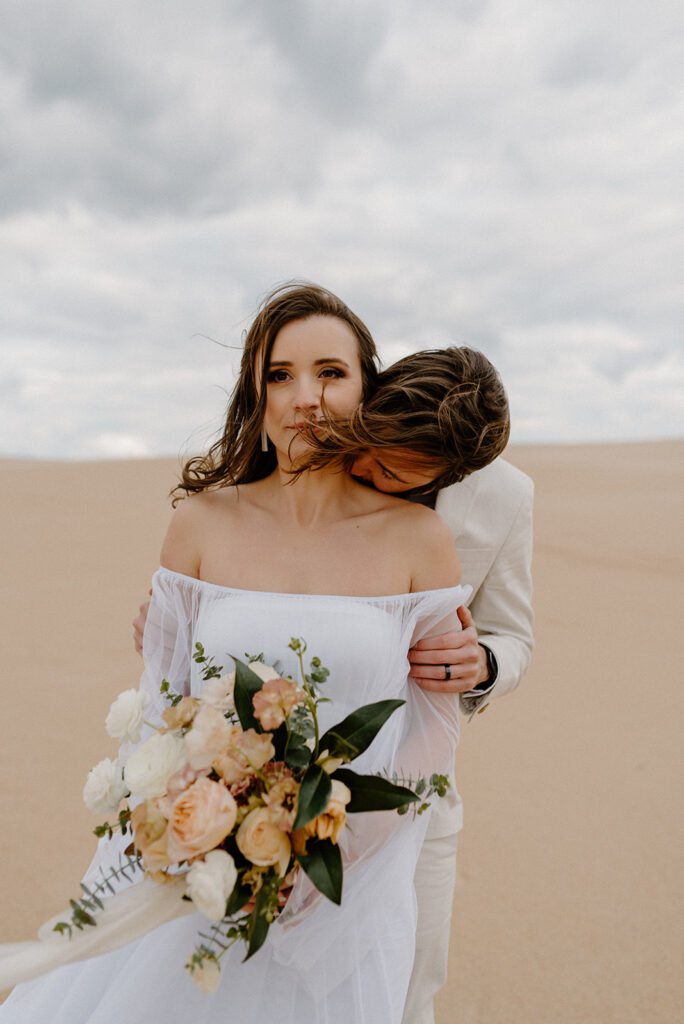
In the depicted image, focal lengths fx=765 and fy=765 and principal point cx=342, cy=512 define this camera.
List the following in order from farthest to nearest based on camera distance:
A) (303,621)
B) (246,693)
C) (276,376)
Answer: (276,376) < (303,621) < (246,693)

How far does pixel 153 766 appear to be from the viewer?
4.66ft

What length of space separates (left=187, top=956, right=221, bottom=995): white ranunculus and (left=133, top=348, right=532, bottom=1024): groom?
908 millimetres

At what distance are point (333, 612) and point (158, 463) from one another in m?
21.3

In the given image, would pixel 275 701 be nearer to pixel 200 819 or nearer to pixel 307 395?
pixel 200 819

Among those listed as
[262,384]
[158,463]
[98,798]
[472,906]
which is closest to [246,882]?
[98,798]

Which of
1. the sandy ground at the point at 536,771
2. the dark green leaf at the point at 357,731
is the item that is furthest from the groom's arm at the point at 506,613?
the sandy ground at the point at 536,771

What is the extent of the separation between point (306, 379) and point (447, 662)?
0.89m

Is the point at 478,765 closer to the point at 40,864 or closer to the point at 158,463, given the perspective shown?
the point at 40,864

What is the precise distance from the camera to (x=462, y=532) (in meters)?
2.51

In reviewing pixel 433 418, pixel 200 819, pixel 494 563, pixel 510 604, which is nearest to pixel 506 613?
pixel 510 604

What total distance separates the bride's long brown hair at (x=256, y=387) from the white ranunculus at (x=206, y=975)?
140cm

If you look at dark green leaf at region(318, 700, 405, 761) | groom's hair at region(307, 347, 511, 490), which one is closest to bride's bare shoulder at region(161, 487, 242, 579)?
groom's hair at region(307, 347, 511, 490)

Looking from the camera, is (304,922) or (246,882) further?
(304,922)

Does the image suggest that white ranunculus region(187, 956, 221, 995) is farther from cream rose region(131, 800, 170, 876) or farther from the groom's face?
the groom's face
